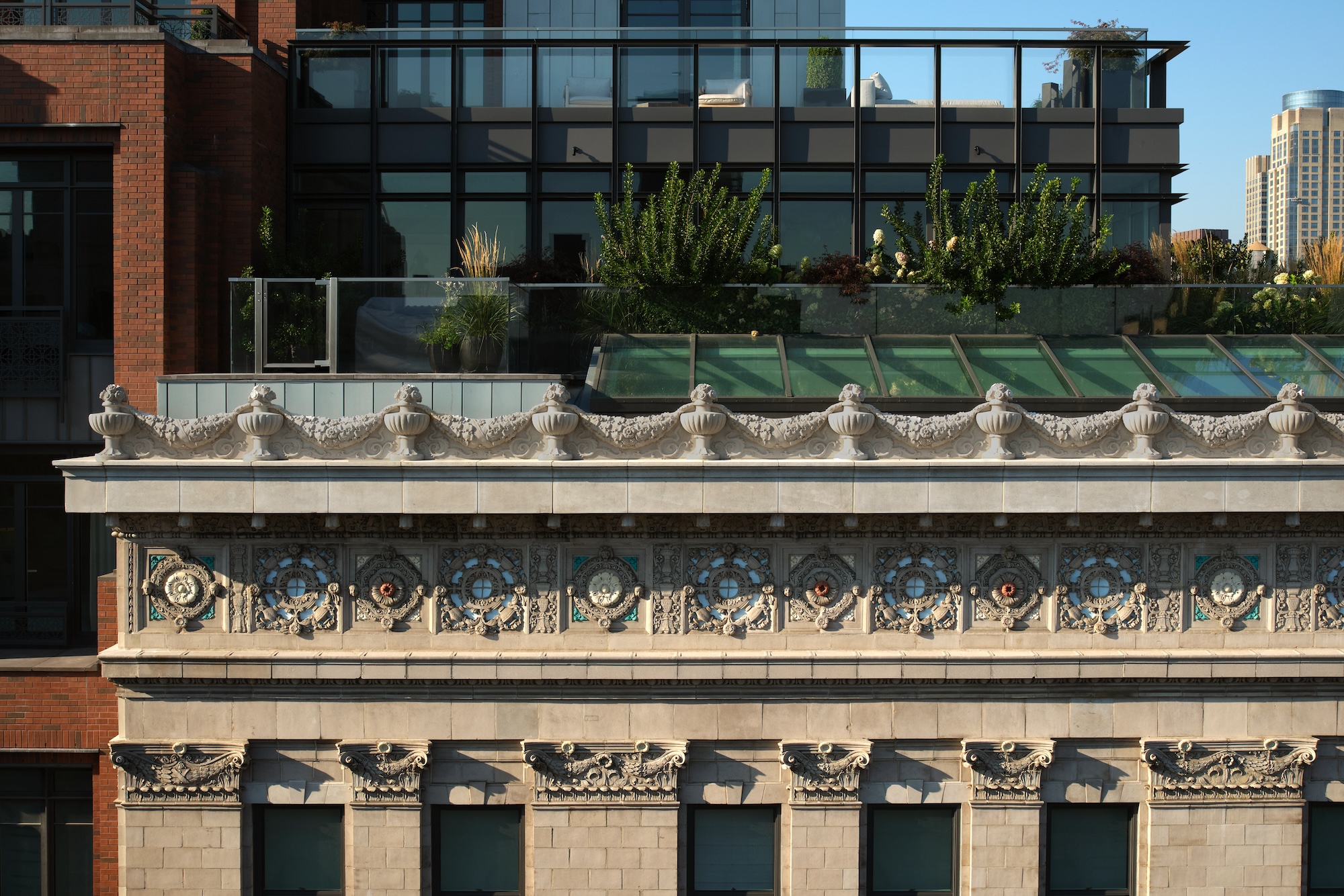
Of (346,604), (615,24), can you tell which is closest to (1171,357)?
(346,604)

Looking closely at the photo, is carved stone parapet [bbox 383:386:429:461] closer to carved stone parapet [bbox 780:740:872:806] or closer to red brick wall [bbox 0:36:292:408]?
red brick wall [bbox 0:36:292:408]

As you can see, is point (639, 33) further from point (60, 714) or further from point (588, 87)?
point (60, 714)

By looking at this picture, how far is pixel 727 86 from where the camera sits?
859 inches

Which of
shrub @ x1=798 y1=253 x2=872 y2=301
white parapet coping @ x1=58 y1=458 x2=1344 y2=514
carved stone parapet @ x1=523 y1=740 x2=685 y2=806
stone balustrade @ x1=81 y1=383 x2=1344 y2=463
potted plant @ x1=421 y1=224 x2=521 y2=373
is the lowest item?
carved stone parapet @ x1=523 y1=740 x2=685 y2=806

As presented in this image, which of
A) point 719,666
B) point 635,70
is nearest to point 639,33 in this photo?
point 635,70

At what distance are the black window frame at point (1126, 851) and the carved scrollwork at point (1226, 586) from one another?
2899mm

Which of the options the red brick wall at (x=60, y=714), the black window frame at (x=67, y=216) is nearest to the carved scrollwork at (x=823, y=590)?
the red brick wall at (x=60, y=714)

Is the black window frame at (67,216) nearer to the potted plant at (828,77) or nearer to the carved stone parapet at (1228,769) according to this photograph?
the potted plant at (828,77)

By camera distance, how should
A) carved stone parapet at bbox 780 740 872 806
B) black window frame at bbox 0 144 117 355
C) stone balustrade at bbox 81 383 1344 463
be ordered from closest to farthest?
1. stone balustrade at bbox 81 383 1344 463
2. carved stone parapet at bbox 780 740 872 806
3. black window frame at bbox 0 144 117 355

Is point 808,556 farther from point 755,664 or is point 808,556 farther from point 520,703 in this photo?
point 520,703

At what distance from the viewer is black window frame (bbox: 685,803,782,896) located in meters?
15.0

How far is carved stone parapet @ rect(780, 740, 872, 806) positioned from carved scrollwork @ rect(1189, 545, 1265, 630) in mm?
4842

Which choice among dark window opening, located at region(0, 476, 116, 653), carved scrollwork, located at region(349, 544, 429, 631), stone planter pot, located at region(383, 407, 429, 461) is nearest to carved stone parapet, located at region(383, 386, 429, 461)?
stone planter pot, located at region(383, 407, 429, 461)

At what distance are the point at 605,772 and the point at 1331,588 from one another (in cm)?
993
